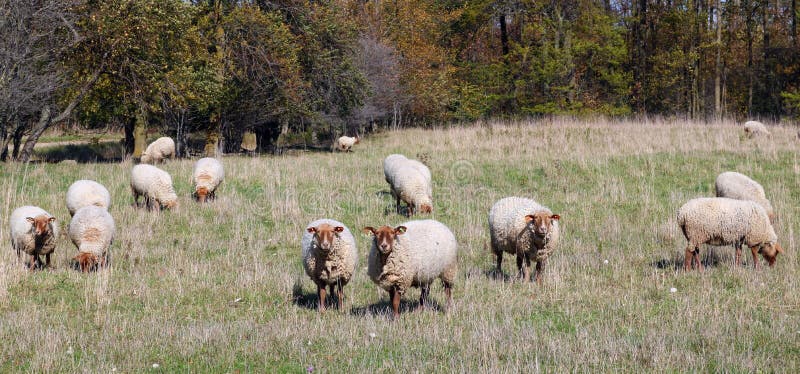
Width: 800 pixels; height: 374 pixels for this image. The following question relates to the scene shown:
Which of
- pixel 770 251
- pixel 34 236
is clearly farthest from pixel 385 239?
pixel 770 251

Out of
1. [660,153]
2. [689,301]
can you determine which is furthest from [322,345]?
[660,153]

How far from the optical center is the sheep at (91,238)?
11008 millimetres

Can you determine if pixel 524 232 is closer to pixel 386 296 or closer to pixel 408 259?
pixel 386 296

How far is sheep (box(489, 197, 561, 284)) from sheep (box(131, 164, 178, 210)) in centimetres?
851

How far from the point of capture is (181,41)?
2459cm

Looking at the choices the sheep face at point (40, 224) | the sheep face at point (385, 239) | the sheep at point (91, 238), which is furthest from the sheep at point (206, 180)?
the sheep face at point (385, 239)

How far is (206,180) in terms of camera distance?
1734 centimetres

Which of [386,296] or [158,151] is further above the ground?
[158,151]

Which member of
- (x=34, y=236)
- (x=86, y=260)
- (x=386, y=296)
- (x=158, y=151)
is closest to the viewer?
(x=386, y=296)

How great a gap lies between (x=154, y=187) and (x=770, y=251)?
40.8ft

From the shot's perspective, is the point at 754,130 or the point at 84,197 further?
the point at 754,130

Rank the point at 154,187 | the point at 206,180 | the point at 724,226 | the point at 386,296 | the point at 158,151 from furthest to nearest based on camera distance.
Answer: the point at 158,151
the point at 206,180
the point at 154,187
the point at 724,226
the point at 386,296

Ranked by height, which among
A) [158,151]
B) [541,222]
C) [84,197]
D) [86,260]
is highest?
[158,151]

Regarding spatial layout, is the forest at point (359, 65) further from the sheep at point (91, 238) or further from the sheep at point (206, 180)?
the sheep at point (91, 238)
